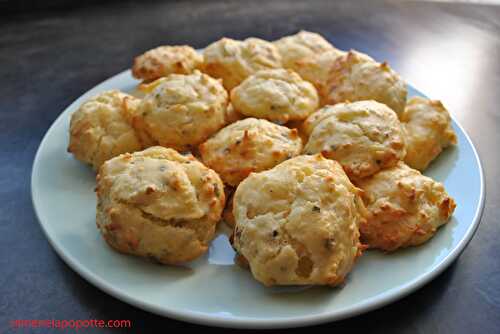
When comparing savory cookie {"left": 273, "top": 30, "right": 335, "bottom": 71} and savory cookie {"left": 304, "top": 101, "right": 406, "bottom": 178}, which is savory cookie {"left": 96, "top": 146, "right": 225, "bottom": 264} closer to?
savory cookie {"left": 304, "top": 101, "right": 406, "bottom": 178}

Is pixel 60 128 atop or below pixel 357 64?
below

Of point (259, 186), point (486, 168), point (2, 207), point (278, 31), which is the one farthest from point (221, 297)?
point (278, 31)

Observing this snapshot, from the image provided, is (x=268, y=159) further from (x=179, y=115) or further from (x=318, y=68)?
(x=318, y=68)

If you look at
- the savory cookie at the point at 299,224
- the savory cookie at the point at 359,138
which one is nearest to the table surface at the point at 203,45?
the savory cookie at the point at 299,224

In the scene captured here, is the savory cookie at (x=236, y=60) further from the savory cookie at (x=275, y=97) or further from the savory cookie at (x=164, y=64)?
the savory cookie at (x=275, y=97)

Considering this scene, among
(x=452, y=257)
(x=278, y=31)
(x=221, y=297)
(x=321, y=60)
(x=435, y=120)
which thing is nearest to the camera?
(x=221, y=297)

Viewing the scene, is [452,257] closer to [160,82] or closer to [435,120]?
[435,120]

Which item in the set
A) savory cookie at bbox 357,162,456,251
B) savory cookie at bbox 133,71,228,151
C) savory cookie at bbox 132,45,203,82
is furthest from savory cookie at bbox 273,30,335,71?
savory cookie at bbox 357,162,456,251
